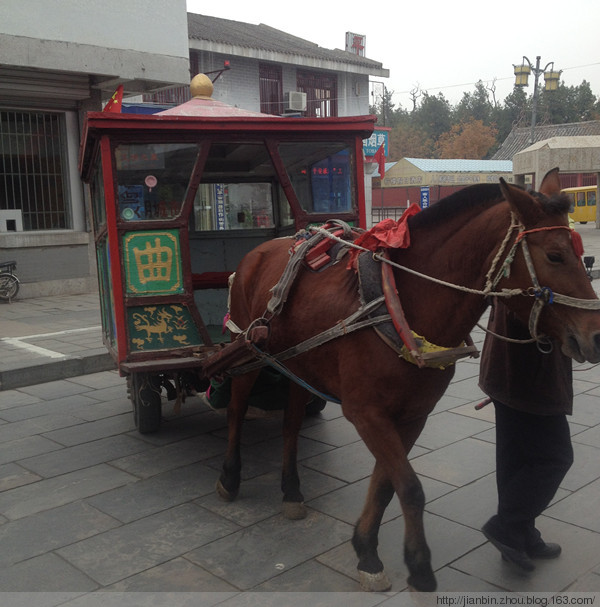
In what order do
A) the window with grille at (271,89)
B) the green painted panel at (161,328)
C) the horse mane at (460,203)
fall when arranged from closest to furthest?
the horse mane at (460,203) → the green painted panel at (161,328) → the window with grille at (271,89)

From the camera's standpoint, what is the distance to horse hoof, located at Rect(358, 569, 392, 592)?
2.67 m

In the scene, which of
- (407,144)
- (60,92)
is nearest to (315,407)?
(60,92)

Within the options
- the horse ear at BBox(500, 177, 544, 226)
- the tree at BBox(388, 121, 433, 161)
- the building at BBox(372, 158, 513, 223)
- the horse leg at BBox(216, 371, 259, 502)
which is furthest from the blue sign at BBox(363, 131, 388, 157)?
the tree at BBox(388, 121, 433, 161)

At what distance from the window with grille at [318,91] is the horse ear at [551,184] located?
17.8 m

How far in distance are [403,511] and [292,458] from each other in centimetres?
115

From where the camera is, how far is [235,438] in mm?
3754

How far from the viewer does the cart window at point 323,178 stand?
436 cm

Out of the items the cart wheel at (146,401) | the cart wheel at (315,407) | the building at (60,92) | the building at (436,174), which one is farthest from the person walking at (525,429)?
the building at (436,174)

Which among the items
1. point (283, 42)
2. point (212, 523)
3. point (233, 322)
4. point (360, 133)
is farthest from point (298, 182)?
point (283, 42)

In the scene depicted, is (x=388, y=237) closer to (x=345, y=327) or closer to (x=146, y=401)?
(x=345, y=327)

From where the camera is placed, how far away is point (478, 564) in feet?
9.37

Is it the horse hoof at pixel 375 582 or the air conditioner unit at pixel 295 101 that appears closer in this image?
the horse hoof at pixel 375 582

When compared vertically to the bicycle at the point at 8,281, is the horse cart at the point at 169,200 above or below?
above

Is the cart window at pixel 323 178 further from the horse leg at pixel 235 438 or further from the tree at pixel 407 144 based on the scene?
the tree at pixel 407 144
